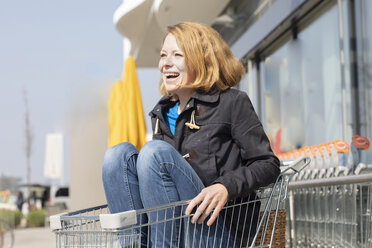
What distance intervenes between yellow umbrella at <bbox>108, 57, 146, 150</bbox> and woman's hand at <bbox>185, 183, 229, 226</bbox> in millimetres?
5053

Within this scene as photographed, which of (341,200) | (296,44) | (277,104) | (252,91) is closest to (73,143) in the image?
(252,91)

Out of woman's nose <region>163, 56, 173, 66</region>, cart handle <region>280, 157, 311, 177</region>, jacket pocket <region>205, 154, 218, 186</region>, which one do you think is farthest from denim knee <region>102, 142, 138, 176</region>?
cart handle <region>280, 157, 311, 177</region>

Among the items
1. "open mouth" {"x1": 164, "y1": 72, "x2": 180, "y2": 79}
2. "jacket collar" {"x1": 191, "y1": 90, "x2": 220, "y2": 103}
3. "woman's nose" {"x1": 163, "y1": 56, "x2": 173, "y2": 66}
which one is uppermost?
"woman's nose" {"x1": 163, "y1": 56, "x2": 173, "y2": 66}

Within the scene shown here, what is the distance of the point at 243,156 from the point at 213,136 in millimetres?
144

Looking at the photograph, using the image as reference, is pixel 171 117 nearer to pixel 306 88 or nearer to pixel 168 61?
pixel 168 61

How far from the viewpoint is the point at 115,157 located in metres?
2.03

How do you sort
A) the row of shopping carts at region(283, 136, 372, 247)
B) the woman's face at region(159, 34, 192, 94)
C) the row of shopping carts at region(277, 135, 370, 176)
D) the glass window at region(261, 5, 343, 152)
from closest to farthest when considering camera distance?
the woman's face at region(159, 34, 192, 94), the row of shopping carts at region(283, 136, 372, 247), the row of shopping carts at region(277, 135, 370, 176), the glass window at region(261, 5, 343, 152)

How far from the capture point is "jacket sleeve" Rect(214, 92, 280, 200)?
1.86 meters

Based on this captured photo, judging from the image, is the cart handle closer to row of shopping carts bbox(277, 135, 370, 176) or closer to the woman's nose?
the woman's nose

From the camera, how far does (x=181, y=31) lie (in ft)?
7.38

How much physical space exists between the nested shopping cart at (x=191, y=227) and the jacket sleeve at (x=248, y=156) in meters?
0.08

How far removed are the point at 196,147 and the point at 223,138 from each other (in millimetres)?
115

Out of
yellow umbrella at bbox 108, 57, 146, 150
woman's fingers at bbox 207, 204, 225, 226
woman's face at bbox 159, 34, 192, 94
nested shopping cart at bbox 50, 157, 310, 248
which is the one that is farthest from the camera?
yellow umbrella at bbox 108, 57, 146, 150

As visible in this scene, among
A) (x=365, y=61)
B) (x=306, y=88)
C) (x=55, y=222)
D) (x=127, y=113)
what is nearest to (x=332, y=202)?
(x=365, y=61)
